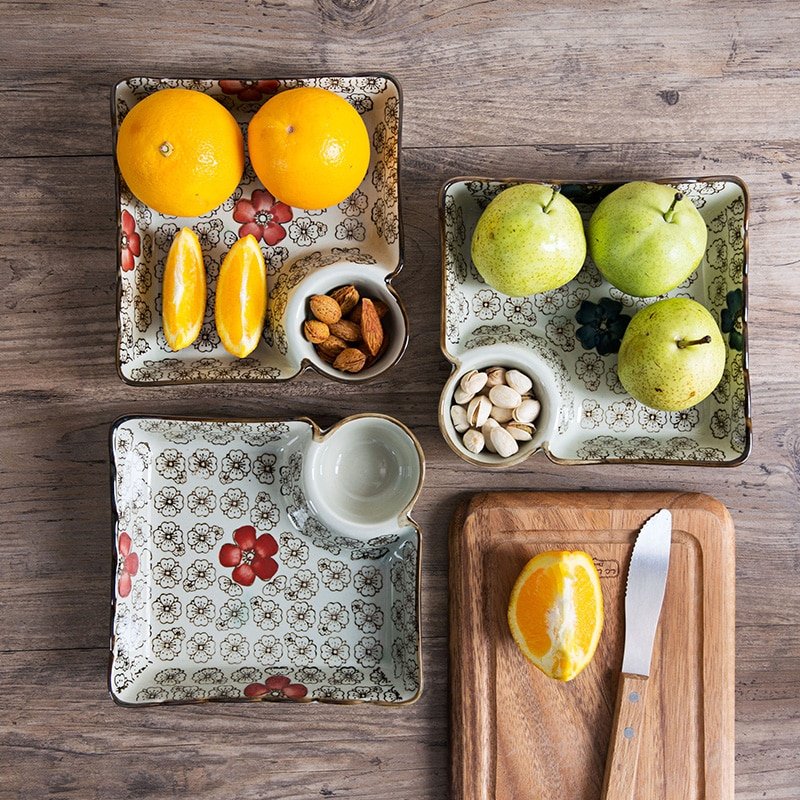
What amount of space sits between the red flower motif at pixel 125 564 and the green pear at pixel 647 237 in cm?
60

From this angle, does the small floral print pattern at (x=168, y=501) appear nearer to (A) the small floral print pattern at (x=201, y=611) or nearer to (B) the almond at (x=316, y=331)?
(A) the small floral print pattern at (x=201, y=611)

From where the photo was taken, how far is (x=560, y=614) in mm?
779

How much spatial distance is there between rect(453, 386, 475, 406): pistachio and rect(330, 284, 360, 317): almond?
0.14 metres

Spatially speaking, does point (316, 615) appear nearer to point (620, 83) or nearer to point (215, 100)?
point (215, 100)

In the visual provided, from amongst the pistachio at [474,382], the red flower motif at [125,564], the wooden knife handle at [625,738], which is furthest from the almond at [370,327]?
the wooden knife handle at [625,738]

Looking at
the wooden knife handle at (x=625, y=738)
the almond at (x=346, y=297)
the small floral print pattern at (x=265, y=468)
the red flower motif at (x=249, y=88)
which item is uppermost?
the red flower motif at (x=249, y=88)

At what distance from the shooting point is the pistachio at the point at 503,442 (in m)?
0.79

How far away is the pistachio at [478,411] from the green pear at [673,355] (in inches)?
5.9

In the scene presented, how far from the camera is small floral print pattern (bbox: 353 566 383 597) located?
Result: 0.86 metres

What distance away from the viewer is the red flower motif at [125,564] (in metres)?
0.82

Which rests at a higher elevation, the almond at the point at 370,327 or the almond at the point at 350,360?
the almond at the point at 370,327

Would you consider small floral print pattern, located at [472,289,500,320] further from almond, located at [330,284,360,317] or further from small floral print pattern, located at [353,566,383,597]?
small floral print pattern, located at [353,566,383,597]

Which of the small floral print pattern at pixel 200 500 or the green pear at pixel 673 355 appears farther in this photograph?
the small floral print pattern at pixel 200 500

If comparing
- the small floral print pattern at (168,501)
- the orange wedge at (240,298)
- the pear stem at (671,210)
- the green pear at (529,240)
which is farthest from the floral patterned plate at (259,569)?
the pear stem at (671,210)
